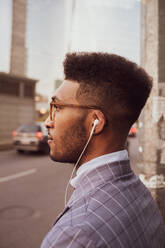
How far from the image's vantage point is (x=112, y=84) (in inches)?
47.7

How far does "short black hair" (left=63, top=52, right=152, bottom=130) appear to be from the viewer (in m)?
1.21

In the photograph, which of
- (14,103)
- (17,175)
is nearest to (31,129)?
(17,175)

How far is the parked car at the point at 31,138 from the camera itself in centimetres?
1134

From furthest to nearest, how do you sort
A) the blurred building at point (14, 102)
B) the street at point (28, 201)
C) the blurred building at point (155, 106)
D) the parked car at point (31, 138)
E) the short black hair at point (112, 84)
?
the blurred building at point (14, 102) → the parked car at point (31, 138) → the street at point (28, 201) → the blurred building at point (155, 106) → the short black hair at point (112, 84)

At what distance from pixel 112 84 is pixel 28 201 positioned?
176 inches

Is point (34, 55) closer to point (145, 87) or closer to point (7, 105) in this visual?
point (7, 105)

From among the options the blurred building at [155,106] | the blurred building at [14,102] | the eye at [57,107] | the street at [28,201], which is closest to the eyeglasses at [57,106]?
the eye at [57,107]

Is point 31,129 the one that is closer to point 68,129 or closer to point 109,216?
point 68,129

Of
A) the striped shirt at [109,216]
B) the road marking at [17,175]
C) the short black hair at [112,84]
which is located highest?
the short black hair at [112,84]

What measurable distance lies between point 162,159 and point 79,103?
1.21 m

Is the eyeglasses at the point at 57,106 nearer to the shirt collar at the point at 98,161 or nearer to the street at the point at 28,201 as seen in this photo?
the shirt collar at the point at 98,161

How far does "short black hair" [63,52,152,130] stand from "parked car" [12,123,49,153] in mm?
10331

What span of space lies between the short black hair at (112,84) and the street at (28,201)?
9.26ft

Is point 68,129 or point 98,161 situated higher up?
point 68,129
